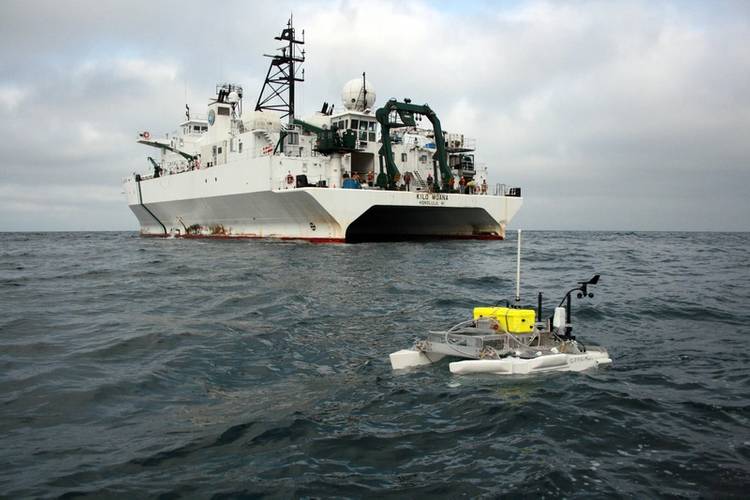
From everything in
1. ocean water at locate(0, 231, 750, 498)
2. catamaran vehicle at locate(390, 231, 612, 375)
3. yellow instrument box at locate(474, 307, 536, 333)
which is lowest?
ocean water at locate(0, 231, 750, 498)

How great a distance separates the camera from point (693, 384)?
686 centimetres

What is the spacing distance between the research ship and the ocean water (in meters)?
16.6

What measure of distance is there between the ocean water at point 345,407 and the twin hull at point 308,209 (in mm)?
15667

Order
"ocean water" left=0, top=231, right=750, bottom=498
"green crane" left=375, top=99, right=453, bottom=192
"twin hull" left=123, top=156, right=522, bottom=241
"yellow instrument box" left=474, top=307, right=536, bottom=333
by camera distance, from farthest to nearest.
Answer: "green crane" left=375, top=99, right=453, bottom=192, "twin hull" left=123, top=156, right=522, bottom=241, "yellow instrument box" left=474, top=307, right=536, bottom=333, "ocean water" left=0, top=231, right=750, bottom=498

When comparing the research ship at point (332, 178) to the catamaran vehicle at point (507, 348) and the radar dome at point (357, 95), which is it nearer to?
the radar dome at point (357, 95)

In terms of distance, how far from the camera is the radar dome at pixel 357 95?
36.3 meters

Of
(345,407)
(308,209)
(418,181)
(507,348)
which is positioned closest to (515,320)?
(507,348)

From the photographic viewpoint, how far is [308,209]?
28875 millimetres

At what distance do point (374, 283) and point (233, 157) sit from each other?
22.9 meters

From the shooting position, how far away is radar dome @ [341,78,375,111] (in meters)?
36.3

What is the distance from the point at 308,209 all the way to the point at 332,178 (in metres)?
3.04

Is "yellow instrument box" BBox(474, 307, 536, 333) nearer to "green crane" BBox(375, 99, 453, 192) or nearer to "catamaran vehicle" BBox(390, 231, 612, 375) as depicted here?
"catamaran vehicle" BBox(390, 231, 612, 375)

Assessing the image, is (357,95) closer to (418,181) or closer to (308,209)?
(418,181)

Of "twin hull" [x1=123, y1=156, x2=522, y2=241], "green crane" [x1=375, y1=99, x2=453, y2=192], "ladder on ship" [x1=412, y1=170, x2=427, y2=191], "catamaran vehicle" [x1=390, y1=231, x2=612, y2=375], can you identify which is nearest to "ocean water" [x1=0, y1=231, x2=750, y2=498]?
"catamaran vehicle" [x1=390, y1=231, x2=612, y2=375]
